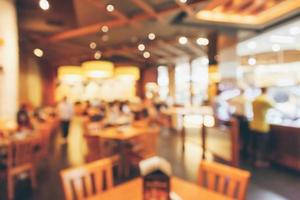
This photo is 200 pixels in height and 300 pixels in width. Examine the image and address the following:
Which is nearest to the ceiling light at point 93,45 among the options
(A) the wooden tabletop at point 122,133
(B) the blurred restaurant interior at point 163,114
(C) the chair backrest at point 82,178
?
(B) the blurred restaurant interior at point 163,114

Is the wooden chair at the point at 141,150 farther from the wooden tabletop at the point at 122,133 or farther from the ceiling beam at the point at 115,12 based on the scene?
the ceiling beam at the point at 115,12

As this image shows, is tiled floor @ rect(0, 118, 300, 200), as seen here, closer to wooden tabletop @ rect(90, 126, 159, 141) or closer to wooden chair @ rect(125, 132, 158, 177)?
wooden chair @ rect(125, 132, 158, 177)

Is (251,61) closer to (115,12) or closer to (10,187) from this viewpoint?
(115,12)

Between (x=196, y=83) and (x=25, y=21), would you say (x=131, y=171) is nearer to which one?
(x=25, y=21)

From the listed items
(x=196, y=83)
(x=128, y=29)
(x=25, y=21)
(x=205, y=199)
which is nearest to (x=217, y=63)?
(x=128, y=29)

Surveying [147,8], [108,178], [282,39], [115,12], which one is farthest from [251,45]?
[108,178]

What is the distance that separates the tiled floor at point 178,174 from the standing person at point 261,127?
414 millimetres

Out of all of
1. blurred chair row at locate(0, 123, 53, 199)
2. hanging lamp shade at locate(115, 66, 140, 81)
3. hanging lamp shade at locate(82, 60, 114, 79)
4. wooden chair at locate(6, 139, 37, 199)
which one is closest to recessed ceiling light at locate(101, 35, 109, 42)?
hanging lamp shade at locate(115, 66, 140, 81)

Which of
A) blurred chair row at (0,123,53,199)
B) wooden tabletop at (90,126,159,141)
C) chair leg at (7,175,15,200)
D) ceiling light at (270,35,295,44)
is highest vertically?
ceiling light at (270,35,295,44)

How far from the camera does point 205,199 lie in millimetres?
1955

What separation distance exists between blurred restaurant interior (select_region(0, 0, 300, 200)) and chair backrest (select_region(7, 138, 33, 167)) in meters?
0.02

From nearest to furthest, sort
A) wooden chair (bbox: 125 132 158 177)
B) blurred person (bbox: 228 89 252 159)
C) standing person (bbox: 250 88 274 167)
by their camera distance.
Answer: wooden chair (bbox: 125 132 158 177), standing person (bbox: 250 88 274 167), blurred person (bbox: 228 89 252 159)

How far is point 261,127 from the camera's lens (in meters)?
5.93

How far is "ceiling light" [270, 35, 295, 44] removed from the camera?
744 centimetres
